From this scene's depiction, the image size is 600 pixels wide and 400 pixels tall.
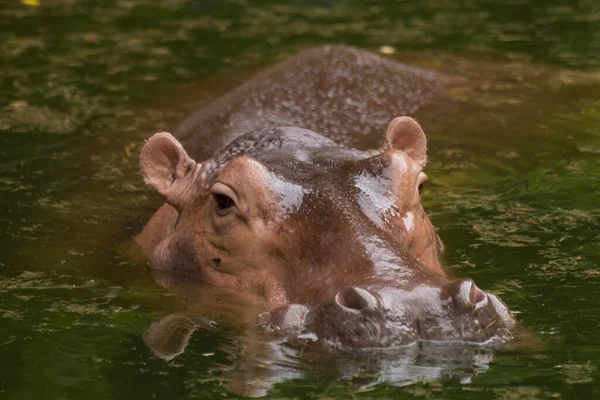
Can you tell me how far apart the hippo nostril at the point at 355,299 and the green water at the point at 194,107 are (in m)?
0.27

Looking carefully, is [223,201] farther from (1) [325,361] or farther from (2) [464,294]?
(2) [464,294]

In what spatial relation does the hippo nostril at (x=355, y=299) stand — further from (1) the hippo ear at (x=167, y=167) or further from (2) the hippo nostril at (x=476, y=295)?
(1) the hippo ear at (x=167, y=167)

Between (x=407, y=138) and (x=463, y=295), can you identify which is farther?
(x=407, y=138)

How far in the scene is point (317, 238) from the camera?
566 centimetres

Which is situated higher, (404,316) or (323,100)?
(404,316)

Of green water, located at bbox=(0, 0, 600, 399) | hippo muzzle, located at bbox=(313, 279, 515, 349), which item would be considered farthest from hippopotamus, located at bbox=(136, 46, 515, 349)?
green water, located at bbox=(0, 0, 600, 399)

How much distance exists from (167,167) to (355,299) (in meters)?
2.59

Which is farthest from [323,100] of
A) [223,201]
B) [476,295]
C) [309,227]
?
[476,295]

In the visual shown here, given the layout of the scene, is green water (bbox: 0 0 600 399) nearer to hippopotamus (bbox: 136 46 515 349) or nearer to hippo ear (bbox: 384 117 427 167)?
hippopotamus (bbox: 136 46 515 349)

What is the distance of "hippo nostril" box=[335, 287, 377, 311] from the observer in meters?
4.80

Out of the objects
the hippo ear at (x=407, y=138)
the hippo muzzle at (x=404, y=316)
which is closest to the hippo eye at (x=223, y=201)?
the hippo ear at (x=407, y=138)

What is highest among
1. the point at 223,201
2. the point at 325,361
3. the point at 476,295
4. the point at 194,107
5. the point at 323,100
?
the point at 476,295

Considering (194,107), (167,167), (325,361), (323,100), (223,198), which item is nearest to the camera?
(325,361)

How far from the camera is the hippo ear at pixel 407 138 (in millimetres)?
7062
